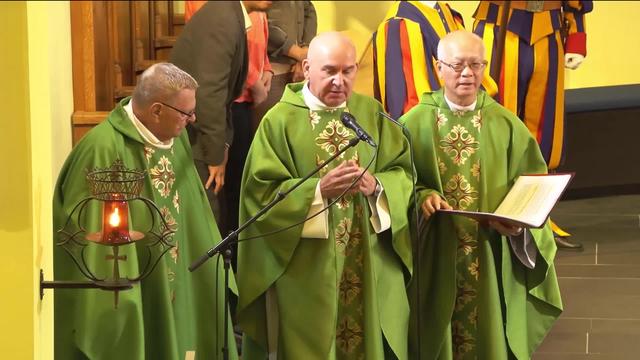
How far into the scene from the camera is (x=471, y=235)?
5.56 meters

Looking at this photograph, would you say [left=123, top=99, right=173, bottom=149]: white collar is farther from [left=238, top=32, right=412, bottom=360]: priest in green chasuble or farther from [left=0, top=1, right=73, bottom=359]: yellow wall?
[left=0, top=1, right=73, bottom=359]: yellow wall

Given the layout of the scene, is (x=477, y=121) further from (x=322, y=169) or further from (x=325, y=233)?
(x=325, y=233)

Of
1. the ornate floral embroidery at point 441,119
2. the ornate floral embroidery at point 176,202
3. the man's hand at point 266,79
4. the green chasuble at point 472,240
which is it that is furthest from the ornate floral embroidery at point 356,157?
the man's hand at point 266,79

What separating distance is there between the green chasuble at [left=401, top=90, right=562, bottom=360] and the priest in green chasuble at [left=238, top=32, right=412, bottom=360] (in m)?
0.17

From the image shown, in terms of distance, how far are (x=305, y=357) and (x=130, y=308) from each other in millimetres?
751

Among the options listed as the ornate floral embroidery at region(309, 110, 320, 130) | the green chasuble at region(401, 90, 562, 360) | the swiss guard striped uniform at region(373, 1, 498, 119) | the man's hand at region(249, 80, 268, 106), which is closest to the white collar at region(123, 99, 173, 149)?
the ornate floral embroidery at region(309, 110, 320, 130)

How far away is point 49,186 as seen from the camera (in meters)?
4.21

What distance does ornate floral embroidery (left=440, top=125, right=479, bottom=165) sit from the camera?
5535 millimetres

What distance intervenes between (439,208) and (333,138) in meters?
0.47

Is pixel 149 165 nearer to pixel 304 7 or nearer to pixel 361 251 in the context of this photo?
pixel 361 251

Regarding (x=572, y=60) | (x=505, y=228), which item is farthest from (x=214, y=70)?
(x=572, y=60)

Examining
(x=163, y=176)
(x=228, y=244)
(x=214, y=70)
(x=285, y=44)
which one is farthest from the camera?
(x=285, y=44)

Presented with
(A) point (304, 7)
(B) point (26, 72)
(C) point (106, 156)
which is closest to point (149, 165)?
(C) point (106, 156)

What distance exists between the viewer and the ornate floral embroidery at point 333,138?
207 inches
